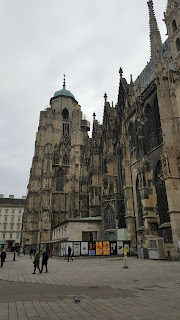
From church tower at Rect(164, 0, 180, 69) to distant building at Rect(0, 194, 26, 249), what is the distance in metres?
66.1

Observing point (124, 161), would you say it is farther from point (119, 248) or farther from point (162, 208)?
point (119, 248)

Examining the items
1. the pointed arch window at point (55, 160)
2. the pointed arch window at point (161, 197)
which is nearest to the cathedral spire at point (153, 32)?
the pointed arch window at point (55, 160)

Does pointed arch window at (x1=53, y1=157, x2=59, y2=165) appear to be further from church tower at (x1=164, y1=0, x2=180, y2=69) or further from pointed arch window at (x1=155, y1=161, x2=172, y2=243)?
pointed arch window at (x1=155, y1=161, x2=172, y2=243)

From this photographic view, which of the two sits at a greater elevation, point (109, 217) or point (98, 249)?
point (109, 217)

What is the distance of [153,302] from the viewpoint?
649cm

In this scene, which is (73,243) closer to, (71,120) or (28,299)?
(28,299)

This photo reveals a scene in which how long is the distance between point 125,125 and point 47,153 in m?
25.4

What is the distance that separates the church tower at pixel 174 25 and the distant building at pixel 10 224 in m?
66.1

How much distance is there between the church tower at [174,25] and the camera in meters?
31.4

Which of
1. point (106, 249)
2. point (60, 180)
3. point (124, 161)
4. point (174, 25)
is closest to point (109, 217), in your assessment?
point (124, 161)

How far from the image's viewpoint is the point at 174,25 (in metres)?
33.5

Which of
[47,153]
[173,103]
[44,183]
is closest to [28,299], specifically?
[173,103]

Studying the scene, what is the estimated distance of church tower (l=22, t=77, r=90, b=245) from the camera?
49594mm

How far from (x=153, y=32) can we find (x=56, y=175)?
119 feet
